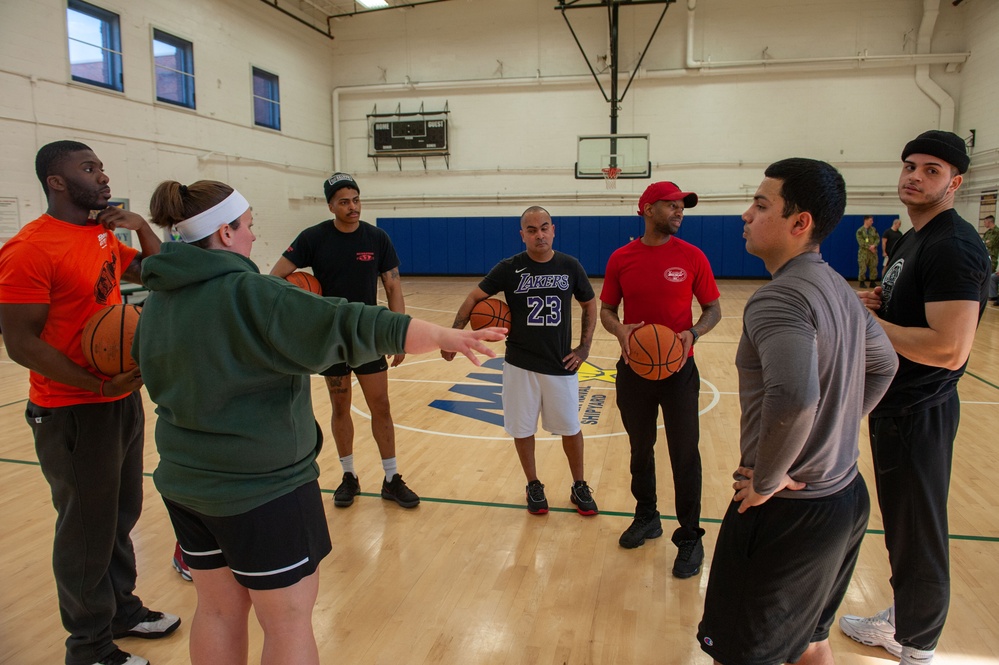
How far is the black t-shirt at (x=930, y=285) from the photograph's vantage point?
2.20 metres

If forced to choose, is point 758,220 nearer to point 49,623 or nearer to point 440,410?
point 49,623

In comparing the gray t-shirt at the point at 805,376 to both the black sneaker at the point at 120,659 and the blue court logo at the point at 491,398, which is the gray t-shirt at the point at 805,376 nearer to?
the black sneaker at the point at 120,659

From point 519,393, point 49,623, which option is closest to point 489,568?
point 519,393

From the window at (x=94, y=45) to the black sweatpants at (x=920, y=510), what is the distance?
13894 millimetres

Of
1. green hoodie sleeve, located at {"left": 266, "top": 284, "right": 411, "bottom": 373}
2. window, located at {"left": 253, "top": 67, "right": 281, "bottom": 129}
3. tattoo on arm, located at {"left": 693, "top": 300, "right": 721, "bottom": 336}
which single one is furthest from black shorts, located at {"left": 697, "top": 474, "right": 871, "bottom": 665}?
window, located at {"left": 253, "top": 67, "right": 281, "bottom": 129}

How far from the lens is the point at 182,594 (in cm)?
316

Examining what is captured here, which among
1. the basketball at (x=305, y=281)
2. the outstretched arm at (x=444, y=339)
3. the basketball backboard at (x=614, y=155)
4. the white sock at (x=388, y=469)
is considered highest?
the basketball backboard at (x=614, y=155)

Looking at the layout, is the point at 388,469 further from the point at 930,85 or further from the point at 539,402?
the point at 930,85

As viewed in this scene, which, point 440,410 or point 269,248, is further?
point 269,248

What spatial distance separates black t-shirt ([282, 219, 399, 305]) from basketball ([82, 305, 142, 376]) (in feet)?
5.25

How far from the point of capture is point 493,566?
3.38 meters

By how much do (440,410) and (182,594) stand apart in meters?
3.42

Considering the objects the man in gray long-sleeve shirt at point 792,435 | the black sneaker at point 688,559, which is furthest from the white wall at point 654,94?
the man in gray long-sleeve shirt at point 792,435

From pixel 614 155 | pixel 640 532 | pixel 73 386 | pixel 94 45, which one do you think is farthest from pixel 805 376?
pixel 614 155
